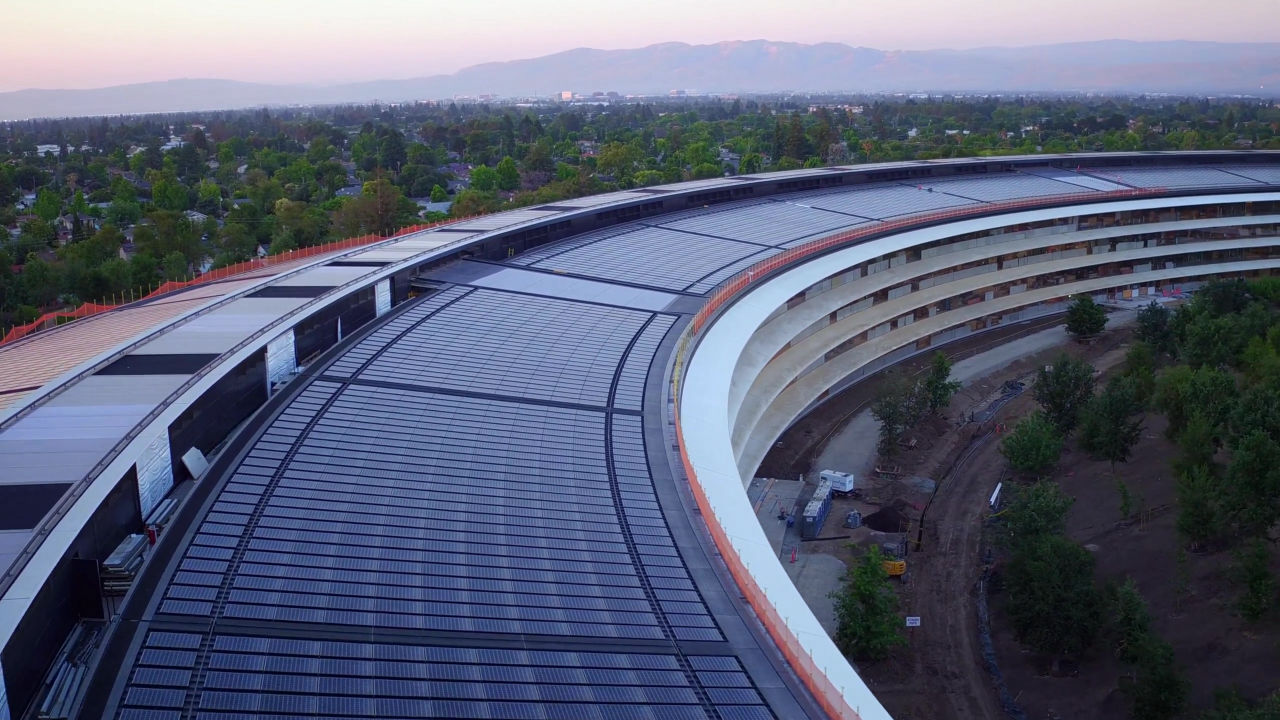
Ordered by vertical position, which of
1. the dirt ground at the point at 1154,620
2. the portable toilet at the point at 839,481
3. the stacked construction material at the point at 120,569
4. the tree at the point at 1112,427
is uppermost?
the stacked construction material at the point at 120,569

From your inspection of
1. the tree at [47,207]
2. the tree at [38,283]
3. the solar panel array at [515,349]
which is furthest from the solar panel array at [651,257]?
the tree at [47,207]

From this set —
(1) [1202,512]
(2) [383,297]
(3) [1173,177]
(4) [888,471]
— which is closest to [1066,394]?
(4) [888,471]

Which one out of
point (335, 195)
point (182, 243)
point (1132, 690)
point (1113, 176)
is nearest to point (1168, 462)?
point (1132, 690)

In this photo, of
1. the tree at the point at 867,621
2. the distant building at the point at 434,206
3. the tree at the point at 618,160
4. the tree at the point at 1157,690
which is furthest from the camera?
the tree at the point at 618,160

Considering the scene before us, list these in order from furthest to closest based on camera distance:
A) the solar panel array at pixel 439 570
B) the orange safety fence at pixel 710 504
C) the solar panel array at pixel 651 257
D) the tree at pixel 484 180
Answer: the tree at pixel 484 180 < the solar panel array at pixel 651 257 < the orange safety fence at pixel 710 504 < the solar panel array at pixel 439 570

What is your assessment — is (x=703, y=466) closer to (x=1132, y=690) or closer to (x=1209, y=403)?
(x=1132, y=690)

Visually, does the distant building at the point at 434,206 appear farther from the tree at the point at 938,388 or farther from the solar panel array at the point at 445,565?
the solar panel array at the point at 445,565

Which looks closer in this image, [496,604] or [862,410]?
[496,604]
